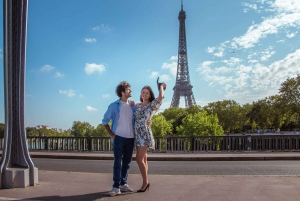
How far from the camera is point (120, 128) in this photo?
17.5ft

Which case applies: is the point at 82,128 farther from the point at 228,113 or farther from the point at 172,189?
the point at 172,189

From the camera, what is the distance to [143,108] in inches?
211

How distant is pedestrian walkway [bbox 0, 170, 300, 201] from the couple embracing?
1.52 ft

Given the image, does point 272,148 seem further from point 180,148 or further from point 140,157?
point 140,157

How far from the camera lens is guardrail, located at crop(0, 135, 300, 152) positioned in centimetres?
1717

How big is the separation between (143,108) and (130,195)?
1.36m

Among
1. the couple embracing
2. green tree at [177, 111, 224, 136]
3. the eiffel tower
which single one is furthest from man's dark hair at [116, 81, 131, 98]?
the eiffel tower

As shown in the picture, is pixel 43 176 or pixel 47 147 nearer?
pixel 43 176

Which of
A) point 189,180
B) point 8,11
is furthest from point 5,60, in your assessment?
point 189,180

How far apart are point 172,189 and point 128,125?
4.62 feet

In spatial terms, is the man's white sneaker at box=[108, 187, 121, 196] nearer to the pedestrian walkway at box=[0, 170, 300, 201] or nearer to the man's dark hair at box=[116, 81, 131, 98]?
the pedestrian walkway at box=[0, 170, 300, 201]

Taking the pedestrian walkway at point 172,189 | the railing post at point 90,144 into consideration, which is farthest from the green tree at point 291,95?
the pedestrian walkway at point 172,189

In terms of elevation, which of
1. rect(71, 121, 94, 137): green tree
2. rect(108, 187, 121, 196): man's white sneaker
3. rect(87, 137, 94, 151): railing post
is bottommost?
rect(71, 121, 94, 137): green tree

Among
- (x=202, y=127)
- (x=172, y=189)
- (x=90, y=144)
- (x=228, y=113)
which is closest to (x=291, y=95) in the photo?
(x=202, y=127)
